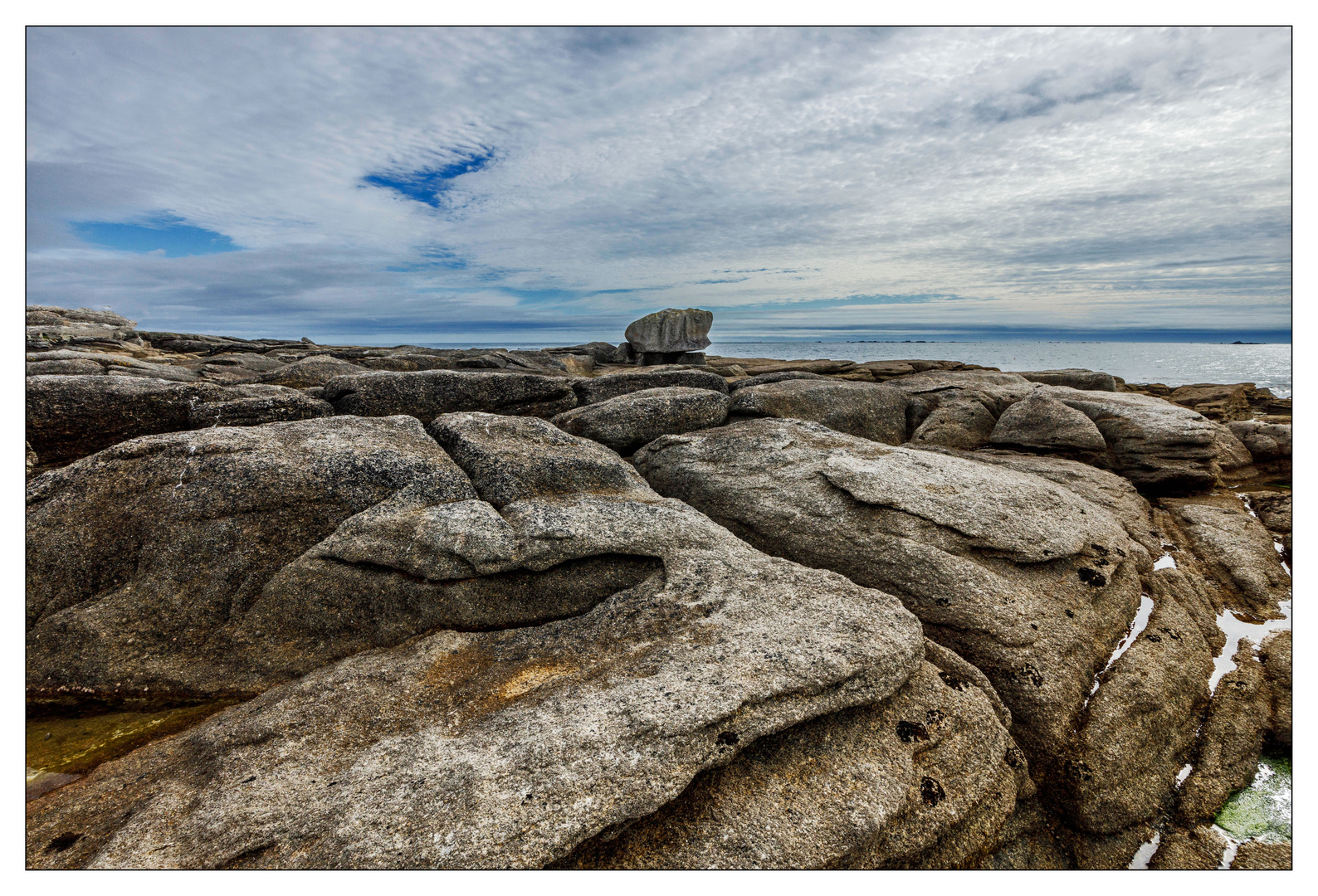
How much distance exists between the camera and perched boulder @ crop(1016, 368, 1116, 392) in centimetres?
2492

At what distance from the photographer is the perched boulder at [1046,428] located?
50.2 feet

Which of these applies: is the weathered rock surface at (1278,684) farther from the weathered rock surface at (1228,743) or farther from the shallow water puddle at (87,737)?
the shallow water puddle at (87,737)

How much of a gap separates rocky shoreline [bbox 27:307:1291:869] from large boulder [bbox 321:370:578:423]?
18 cm

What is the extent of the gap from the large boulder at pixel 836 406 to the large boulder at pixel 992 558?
313 centimetres

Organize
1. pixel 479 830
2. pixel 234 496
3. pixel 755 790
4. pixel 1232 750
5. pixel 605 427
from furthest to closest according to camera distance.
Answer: pixel 605 427 → pixel 234 496 → pixel 1232 750 → pixel 755 790 → pixel 479 830

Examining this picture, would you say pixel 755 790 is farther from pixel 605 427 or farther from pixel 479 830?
pixel 605 427

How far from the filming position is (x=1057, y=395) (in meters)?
17.6

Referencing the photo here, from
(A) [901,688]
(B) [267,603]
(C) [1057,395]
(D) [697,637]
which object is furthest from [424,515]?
(C) [1057,395]

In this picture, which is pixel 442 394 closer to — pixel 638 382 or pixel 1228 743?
pixel 638 382

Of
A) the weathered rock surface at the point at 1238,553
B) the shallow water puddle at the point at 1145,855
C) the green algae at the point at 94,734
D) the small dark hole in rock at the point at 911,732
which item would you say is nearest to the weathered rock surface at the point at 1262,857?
the shallow water puddle at the point at 1145,855

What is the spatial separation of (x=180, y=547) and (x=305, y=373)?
11.6 meters

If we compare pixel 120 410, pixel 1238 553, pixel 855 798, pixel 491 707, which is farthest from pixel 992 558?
pixel 120 410

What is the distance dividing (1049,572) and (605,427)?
915 centimetres

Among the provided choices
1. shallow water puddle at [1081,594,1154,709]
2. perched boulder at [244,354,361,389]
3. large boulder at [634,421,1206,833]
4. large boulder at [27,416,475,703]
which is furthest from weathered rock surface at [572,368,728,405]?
shallow water puddle at [1081,594,1154,709]
